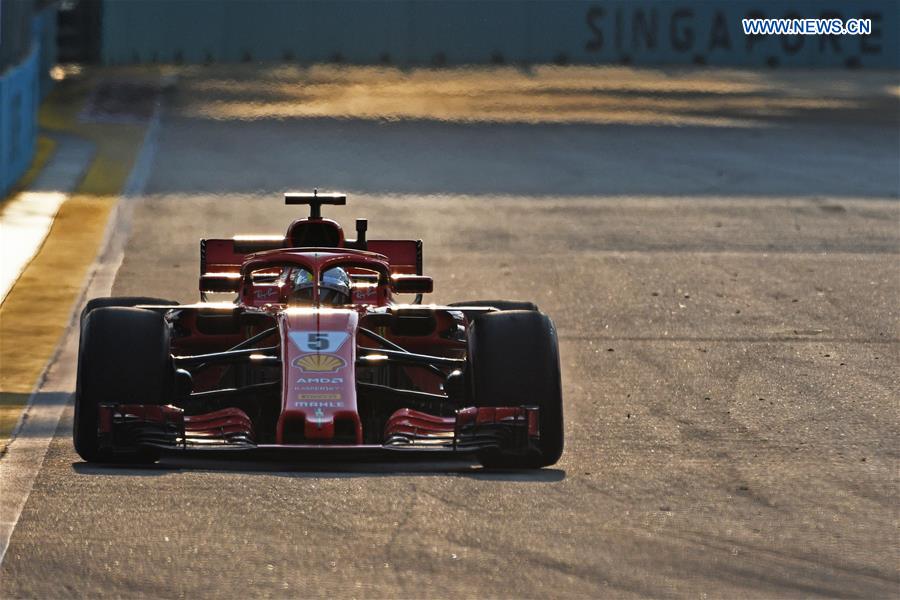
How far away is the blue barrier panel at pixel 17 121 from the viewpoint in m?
20.7

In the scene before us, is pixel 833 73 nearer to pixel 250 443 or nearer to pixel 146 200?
pixel 146 200

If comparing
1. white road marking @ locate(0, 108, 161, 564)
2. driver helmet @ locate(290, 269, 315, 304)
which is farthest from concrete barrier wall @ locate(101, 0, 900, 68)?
driver helmet @ locate(290, 269, 315, 304)

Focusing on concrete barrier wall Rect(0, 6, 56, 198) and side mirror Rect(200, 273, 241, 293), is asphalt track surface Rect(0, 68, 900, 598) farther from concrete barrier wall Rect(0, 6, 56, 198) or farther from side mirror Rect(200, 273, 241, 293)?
concrete barrier wall Rect(0, 6, 56, 198)

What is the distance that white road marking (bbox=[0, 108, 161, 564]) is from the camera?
884cm

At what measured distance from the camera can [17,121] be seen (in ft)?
72.1

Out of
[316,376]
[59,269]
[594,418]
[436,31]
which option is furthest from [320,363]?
[436,31]

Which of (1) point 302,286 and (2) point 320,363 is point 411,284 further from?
(2) point 320,363

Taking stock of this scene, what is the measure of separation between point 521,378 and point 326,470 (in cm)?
113

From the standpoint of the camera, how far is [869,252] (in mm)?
18312

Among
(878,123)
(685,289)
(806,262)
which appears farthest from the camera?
(878,123)

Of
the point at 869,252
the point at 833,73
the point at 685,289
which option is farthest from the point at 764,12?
the point at 685,289

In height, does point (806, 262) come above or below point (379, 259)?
below

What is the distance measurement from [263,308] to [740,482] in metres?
2.85

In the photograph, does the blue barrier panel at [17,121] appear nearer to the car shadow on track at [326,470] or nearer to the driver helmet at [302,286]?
the driver helmet at [302,286]
